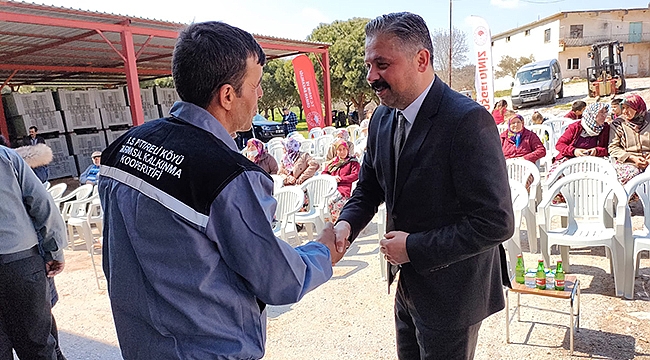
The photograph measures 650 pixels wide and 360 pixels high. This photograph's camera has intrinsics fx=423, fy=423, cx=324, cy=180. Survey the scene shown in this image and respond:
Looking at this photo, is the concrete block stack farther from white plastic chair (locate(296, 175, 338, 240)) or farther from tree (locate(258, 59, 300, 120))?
tree (locate(258, 59, 300, 120))

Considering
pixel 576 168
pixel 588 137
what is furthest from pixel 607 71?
pixel 576 168

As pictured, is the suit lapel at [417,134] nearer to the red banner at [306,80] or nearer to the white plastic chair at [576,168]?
the white plastic chair at [576,168]

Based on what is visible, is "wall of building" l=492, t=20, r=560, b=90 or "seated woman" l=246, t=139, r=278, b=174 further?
"wall of building" l=492, t=20, r=560, b=90

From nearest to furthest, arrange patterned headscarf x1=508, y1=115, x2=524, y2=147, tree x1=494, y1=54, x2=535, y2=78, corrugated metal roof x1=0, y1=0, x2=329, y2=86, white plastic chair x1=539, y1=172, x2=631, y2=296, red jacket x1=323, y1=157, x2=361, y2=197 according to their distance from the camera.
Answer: white plastic chair x1=539, y1=172, x2=631, y2=296, patterned headscarf x1=508, y1=115, x2=524, y2=147, red jacket x1=323, y1=157, x2=361, y2=197, corrugated metal roof x1=0, y1=0, x2=329, y2=86, tree x1=494, y1=54, x2=535, y2=78

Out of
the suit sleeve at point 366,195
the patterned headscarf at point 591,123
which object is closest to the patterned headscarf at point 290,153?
the patterned headscarf at point 591,123

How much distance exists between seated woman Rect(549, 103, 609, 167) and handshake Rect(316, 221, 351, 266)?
5.06 meters

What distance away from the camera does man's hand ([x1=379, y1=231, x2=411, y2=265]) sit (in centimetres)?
146

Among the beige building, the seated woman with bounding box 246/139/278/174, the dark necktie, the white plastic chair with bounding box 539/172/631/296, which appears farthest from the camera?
the beige building

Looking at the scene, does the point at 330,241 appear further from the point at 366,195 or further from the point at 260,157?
the point at 260,157

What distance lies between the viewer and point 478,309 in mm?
1491

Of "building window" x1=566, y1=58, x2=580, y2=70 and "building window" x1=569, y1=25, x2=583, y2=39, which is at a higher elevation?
"building window" x1=569, y1=25, x2=583, y2=39

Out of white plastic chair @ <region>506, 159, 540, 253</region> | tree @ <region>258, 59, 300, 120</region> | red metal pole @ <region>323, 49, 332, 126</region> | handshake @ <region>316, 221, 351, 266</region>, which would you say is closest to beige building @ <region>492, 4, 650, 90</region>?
tree @ <region>258, 59, 300, 120</region>

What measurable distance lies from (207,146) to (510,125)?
611 centimetres

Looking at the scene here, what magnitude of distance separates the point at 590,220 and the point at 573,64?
1669 inches
